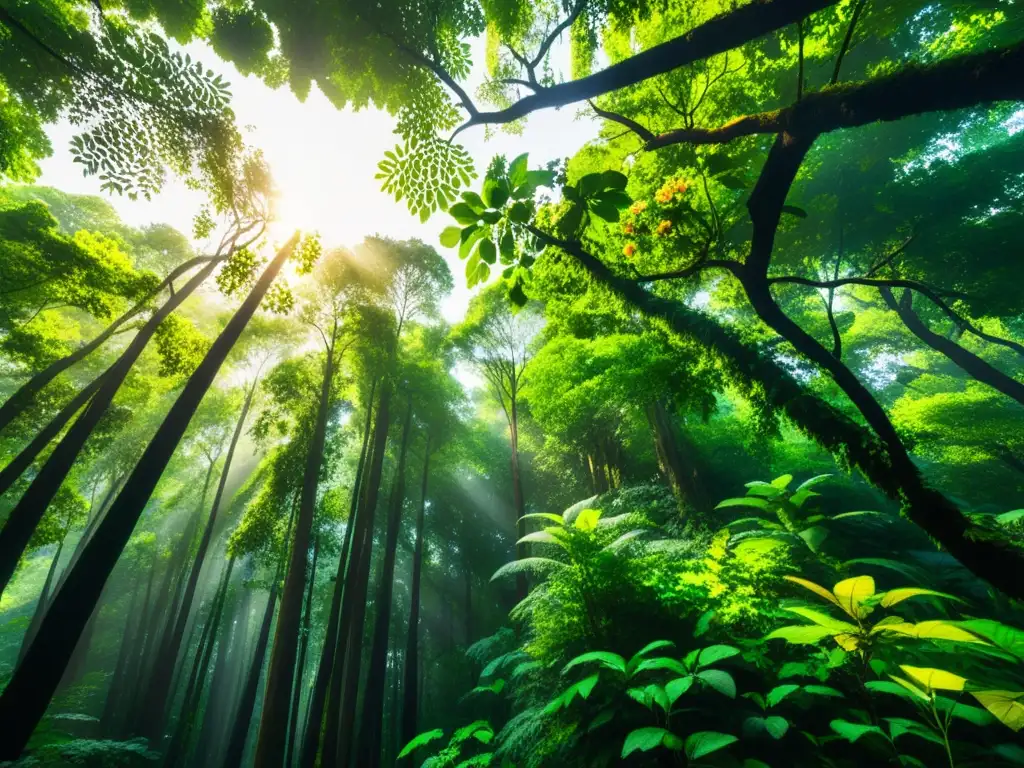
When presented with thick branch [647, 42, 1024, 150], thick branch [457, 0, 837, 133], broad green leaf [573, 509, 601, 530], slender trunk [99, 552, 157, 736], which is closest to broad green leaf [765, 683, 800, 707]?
broad green leaf [573, 509, 601, 530]

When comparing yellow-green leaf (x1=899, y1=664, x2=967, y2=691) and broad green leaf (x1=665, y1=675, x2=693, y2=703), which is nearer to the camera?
yellow-green leaf (x1=899, y1=664, x2=967, y2=691)

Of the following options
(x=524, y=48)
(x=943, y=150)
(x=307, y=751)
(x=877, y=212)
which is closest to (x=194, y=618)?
(x=307, y=751)

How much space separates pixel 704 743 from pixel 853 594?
1.09 metres

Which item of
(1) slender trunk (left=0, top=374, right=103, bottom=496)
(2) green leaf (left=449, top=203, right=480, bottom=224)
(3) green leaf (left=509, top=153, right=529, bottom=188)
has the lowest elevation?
(2) green leaf (left=449, top=203, right=480, bottom=224)

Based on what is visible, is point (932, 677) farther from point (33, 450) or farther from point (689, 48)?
point (33, 450)

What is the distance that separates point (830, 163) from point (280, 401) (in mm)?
14776

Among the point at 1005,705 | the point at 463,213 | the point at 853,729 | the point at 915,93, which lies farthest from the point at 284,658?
the point at 915,93

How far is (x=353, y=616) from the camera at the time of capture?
9.61 m

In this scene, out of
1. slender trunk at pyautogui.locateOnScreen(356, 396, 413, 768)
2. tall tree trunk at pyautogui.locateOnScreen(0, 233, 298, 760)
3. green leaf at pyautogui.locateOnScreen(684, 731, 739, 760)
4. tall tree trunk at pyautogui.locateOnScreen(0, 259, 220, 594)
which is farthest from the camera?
slender trunk at pyautogui.locateOnScreen(356, 396, 413, 768)

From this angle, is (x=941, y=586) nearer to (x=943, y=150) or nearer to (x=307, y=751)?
(x=943, y=150)

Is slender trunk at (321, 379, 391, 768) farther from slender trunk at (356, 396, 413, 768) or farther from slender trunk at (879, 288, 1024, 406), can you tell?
slender trunk at (879, 288, 1024, 406)

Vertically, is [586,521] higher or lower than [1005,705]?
higher

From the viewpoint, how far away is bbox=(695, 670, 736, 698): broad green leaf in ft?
6.88

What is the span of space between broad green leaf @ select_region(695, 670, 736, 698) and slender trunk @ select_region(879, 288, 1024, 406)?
370 inches
